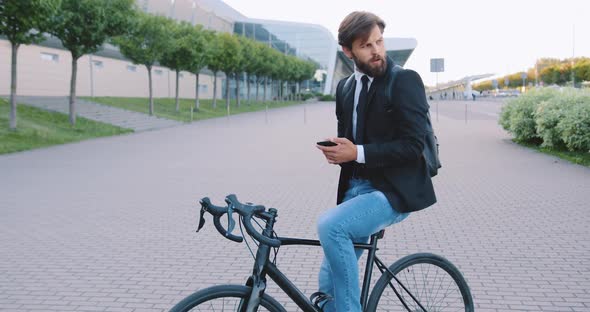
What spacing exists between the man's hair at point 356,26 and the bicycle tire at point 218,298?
115 centimetres

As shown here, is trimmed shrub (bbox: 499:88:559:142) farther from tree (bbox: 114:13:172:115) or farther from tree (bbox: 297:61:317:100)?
tree (bbox: 297:61:317:100)

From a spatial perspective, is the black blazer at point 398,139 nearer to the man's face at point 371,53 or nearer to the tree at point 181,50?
the man's face at point 371,53

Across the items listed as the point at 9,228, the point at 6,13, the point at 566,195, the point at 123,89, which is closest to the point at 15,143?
the point at 6,13

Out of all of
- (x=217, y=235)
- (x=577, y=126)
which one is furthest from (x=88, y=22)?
(x=217, y=235)

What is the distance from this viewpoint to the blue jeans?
2602mm

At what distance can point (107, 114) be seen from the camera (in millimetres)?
28891

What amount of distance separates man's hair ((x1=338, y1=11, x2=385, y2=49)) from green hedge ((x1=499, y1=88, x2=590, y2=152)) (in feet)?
39.8

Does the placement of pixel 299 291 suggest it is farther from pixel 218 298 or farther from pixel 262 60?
pixel 262 60

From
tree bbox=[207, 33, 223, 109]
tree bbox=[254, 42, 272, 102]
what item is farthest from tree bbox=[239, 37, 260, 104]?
tree bbox=[207, 33, 223, 109]

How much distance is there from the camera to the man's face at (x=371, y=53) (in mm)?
2648

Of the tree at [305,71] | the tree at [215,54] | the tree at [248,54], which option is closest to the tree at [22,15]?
the tree at [215,54]

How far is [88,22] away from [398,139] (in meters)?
21.5

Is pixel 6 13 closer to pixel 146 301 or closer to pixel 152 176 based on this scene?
pixel 152 176

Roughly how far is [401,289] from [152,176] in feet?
30.7
